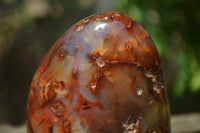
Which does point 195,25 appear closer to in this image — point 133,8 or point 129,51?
point 133,8

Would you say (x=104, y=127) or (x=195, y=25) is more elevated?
(x=195, y=25)

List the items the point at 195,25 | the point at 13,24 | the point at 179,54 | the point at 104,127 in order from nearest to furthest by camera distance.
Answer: the point at 104,127
the point at 179,54
the point at 195,25
the point at 13,24

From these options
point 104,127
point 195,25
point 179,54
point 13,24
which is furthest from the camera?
point 13,24

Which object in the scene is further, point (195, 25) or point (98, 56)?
point (195, 25)

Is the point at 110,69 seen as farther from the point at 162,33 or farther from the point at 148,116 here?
the point at 162,33

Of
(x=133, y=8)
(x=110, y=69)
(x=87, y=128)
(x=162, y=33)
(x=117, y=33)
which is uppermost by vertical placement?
(x=133, y=8)

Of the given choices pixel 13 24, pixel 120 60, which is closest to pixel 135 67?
pixel 120 60
